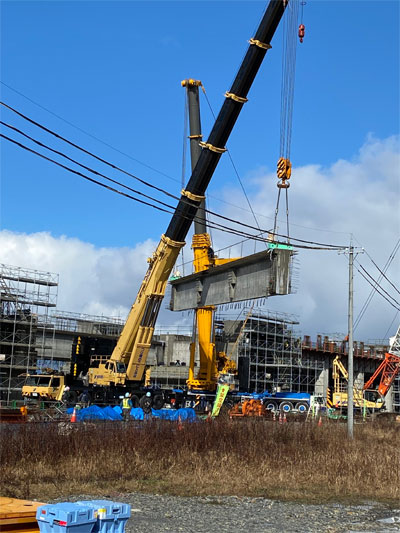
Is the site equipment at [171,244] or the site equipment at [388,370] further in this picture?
the site equipment at [388,370]

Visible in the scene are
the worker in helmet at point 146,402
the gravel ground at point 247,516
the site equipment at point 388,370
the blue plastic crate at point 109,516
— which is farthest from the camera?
the site equipment at point 388,370

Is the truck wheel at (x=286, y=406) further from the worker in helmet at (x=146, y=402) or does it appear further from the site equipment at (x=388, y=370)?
the site equipment at (x=388, y=370)

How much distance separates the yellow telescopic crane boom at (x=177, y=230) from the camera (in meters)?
27.9

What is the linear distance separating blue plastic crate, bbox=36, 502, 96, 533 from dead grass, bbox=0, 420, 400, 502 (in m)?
6.43

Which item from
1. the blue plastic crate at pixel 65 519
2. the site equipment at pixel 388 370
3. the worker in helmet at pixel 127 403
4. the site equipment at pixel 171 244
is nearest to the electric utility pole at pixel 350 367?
the site equipment at pixel 171 244

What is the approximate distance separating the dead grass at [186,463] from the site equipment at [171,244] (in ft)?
32.9

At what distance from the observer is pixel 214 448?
1844 centimetres

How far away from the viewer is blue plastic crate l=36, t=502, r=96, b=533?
22.0 feet

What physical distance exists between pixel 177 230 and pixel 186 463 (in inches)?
673

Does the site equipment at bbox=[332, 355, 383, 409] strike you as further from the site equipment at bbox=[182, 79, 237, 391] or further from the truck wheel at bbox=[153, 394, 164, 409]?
the truck wheel at bbox=[153, 394, 164, 409]

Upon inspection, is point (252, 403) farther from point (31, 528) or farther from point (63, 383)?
point (31, 528)

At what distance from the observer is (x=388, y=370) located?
67.1 m

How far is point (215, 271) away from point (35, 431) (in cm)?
1237

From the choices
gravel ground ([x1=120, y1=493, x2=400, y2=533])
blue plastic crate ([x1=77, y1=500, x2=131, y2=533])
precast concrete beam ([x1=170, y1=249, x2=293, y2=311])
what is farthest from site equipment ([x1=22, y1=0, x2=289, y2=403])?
blue plastic crate ([x1=77, y1=500, x2=131, y2=533])
